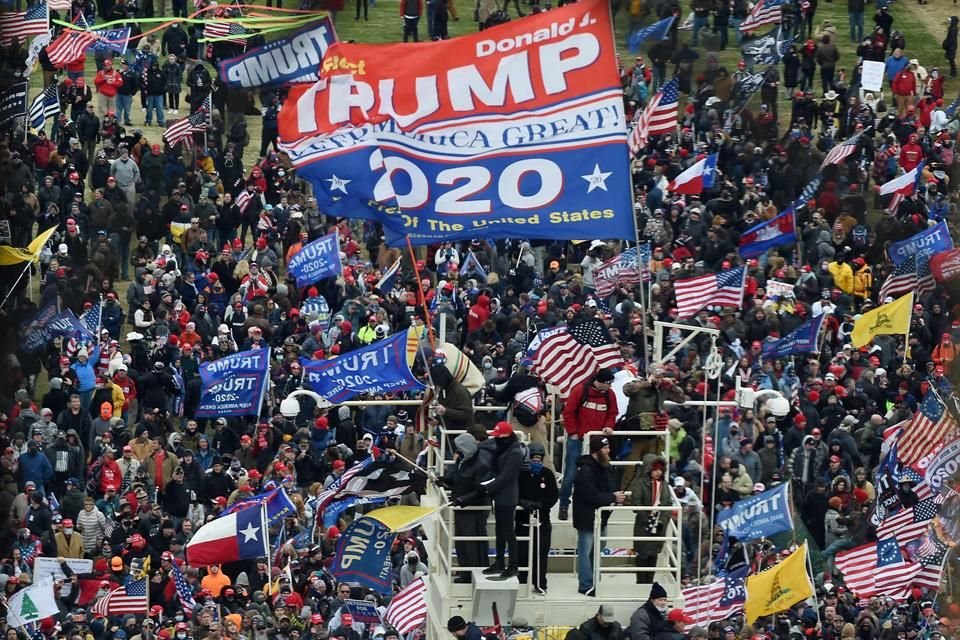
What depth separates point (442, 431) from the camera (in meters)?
28.9

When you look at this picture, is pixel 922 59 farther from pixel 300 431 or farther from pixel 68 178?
pixel 300 431

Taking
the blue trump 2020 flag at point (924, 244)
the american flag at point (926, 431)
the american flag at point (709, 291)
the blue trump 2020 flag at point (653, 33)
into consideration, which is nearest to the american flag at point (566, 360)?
the american flag at point (926, 431)

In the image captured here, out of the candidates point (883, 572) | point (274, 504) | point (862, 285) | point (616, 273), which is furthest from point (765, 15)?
point (883, 572)

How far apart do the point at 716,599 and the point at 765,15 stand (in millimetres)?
31307

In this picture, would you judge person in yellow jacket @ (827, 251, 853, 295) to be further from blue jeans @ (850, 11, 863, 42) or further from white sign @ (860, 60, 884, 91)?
blue jeans @ (850, 11, 863, 42)

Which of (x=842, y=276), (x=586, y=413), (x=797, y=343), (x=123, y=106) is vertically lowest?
(x=842, y=276)

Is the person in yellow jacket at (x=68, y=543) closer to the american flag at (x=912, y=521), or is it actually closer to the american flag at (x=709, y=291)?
the american flag at (x=709, y=291)

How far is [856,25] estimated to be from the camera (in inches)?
2756

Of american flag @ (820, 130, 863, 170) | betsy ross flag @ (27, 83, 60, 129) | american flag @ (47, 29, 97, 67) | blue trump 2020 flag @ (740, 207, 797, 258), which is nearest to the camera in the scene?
blue trump 2020 flag @ (740, 207, 797, 258)

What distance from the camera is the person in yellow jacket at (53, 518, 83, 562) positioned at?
39.3 metres

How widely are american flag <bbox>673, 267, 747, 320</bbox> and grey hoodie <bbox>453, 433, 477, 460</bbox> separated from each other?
56.1 feet

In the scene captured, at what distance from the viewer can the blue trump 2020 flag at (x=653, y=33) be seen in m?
63.2

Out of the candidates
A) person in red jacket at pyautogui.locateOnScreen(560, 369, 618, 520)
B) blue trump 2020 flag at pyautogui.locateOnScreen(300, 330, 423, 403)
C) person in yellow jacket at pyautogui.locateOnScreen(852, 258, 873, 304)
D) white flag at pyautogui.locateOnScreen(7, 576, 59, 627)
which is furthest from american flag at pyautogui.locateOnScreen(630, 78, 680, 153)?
person in red jacket at pyautogui.locateOnScreen(560, 369, 618, 520)

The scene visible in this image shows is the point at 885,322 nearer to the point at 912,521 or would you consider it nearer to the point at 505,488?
the point at 912,521
